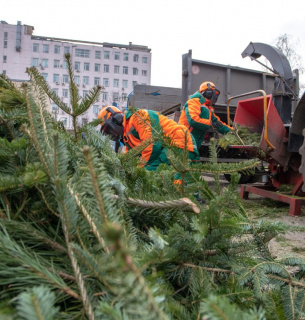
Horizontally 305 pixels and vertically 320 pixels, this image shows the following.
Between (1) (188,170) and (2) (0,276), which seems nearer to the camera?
(2) (0,276)

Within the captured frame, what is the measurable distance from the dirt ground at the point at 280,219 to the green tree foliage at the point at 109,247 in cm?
114

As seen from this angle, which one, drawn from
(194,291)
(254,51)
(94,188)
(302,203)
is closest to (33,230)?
(94,188)

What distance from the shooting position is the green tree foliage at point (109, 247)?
0.54 meters

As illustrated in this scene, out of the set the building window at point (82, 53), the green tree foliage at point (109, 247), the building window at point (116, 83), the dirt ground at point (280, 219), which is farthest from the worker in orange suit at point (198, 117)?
the building window at point (82, 53)

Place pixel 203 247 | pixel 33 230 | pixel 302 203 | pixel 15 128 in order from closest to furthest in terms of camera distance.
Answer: pixel 33 230 → pixel 203 247 → pixel 15 128 → pixel 302 203

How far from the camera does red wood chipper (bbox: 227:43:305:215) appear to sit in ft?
15.3

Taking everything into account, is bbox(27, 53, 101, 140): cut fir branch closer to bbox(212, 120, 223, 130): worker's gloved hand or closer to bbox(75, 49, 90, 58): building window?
bbox(212, 120, 223, 130): worker's gloved hand

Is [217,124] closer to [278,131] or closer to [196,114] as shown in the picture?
[196,114]

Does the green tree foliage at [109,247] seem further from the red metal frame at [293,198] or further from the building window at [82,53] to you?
the building window at [82,53]

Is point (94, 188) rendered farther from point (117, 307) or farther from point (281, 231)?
point (281, 231)

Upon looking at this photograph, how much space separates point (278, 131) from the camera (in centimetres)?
499

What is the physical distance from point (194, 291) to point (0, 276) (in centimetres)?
47

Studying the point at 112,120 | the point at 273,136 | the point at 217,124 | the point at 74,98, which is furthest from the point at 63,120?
the point at 217,124

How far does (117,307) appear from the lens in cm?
56
